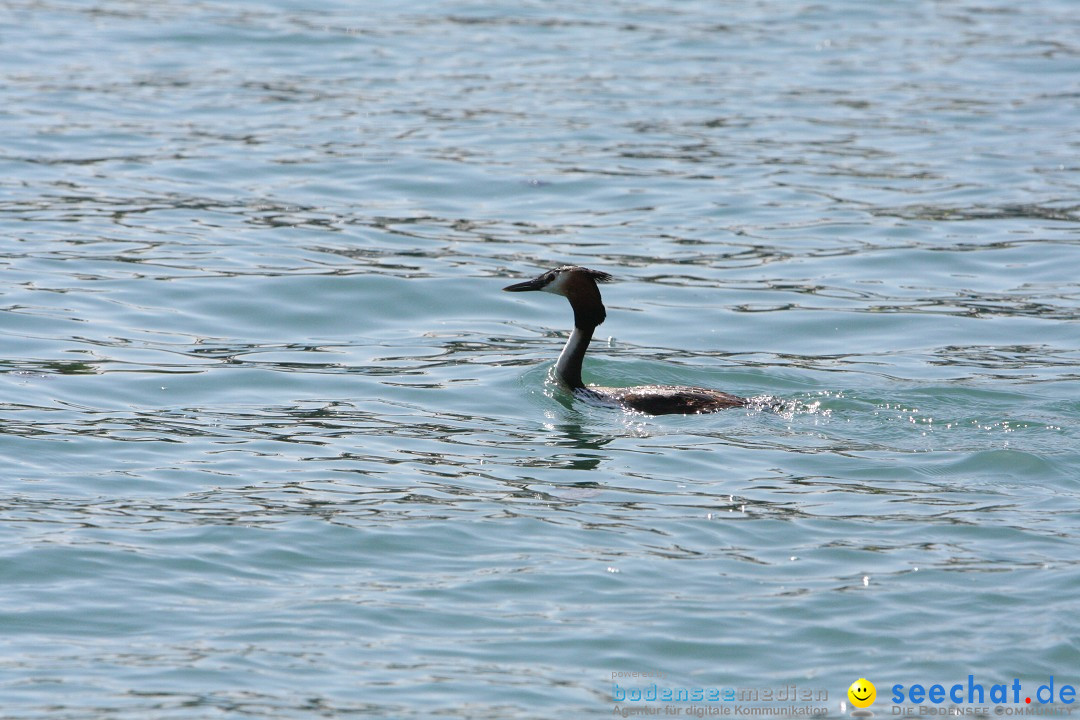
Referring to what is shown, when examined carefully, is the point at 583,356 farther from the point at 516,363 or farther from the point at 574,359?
the point at 516,363

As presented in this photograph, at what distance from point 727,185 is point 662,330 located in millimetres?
4926

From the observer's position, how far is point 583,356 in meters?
12.4

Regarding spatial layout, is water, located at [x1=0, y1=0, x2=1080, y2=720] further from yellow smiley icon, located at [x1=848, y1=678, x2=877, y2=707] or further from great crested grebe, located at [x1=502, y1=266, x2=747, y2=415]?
great crested grebe, located at [x1=502, y1=266, x2=747, y2=415]

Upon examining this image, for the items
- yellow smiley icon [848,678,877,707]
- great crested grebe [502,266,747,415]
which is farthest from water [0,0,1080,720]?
great crested grebe [502,266,747,415]

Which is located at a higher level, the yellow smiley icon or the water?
the water

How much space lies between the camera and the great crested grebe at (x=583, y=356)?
11430mm

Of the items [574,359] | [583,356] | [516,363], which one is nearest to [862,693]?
[574,359]

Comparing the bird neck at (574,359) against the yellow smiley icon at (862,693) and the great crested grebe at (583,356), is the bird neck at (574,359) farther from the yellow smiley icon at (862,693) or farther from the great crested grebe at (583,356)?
the yellow smiley icon at (862,693)

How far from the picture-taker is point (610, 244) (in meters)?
16.0

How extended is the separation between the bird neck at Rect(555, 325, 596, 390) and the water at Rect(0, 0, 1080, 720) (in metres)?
0.35

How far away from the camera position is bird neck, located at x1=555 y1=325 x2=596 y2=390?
12.1 meters

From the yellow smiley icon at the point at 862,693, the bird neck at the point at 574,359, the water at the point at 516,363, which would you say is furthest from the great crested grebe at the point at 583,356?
the yellow smiley icon at the point at 862,693

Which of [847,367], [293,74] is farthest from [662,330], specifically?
[293,74]

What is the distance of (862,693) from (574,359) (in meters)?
5.62
